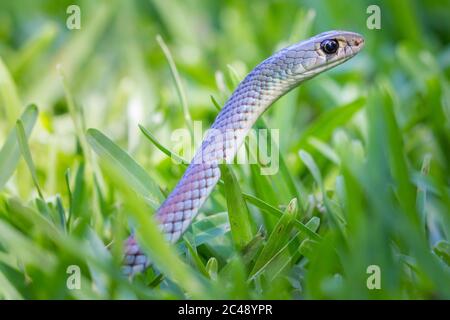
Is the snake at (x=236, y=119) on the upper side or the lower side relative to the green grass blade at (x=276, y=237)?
upper

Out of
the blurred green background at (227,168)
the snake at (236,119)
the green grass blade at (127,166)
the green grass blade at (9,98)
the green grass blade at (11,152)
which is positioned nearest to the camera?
the blurred green background at (227,168)

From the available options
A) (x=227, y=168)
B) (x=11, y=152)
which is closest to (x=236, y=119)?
(x=227, y=168)

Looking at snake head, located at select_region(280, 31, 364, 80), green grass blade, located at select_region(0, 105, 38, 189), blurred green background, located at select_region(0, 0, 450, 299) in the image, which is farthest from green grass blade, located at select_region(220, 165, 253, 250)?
green grass blade, located at select_region(0, 105, 38, 189)

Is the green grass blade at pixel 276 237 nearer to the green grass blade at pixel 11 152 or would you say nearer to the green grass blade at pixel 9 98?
the green grass blade at pixel 11 152

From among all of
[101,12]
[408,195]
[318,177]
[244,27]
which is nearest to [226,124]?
[318,177]

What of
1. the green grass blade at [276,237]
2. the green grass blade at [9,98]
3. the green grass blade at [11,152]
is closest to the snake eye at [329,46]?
the green grass blade at [276,237]

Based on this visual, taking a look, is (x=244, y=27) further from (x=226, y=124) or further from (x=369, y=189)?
(x=369, y=189)
